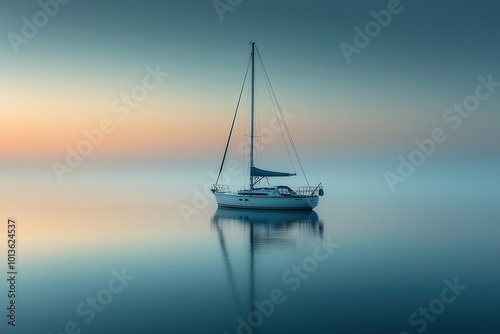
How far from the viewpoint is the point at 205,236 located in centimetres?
4716

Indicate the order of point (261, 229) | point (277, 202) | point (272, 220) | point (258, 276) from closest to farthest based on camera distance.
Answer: point (258, 276)
point (261, 229)
point (272, 220)
point (277, 202)

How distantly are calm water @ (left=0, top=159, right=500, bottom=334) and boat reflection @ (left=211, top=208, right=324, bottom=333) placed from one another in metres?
0.17

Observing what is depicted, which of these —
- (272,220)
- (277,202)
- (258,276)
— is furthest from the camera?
(277,202)

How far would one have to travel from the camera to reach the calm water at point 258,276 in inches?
886

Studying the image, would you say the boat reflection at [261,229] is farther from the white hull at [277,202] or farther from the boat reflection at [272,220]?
the white hull at [277,202]

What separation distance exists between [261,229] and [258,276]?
19.2 m

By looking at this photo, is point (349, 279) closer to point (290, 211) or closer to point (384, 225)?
point (384, 225)

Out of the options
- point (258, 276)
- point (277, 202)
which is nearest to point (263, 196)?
point (277, 202)

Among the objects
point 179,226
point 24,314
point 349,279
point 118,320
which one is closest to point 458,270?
point 349,279

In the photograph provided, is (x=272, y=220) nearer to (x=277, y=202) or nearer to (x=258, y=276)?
(x=277, y=202)

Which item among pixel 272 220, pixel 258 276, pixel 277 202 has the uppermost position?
pixel 277 202

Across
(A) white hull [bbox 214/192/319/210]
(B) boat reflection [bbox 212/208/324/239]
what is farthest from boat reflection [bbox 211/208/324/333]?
(A) white hull [bbox 214/192/319/210]

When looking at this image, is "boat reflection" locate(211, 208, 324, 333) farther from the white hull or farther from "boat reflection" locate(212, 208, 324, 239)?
the white hull

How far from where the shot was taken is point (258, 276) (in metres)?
31.0
